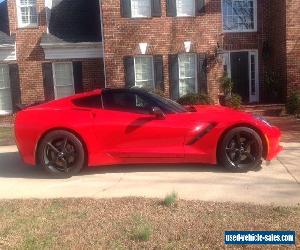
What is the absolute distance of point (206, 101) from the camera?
50.5 feet

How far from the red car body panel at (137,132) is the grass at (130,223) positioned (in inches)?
58.9

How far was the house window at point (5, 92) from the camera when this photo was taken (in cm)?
1639

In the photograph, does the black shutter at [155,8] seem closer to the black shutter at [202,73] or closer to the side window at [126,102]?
the black shutter at [202,73]

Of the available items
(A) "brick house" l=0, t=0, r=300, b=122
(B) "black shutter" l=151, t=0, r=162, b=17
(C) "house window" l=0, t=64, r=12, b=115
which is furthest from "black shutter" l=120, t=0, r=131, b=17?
(C) "house window" l=0, t=64, r=12, b=115

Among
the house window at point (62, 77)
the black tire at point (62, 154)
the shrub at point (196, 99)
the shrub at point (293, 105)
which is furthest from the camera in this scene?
the house window at point (62, 77)

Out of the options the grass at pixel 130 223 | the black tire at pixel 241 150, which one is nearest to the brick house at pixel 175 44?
the black tire at pixel 241 150

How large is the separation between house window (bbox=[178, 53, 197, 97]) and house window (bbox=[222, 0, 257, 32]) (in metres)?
2.90

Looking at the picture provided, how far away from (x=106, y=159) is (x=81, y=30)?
11.5 m

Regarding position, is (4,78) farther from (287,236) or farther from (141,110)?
(287,236)

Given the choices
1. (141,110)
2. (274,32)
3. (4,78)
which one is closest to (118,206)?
(141,110)

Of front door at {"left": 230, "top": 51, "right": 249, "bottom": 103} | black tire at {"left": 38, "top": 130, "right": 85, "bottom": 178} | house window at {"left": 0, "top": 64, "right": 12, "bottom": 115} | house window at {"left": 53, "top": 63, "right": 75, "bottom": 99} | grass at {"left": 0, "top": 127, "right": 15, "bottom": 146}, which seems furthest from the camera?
front door at {"left": 230, "top": 51, "right": 249, "bottom": 103}

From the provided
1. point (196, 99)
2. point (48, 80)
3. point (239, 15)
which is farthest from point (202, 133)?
point (239, 15)

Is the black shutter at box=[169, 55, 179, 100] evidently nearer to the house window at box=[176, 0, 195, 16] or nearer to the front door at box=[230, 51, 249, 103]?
the house window at box=[176, 0, 195, 16]

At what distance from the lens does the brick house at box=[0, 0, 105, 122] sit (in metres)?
16.2
